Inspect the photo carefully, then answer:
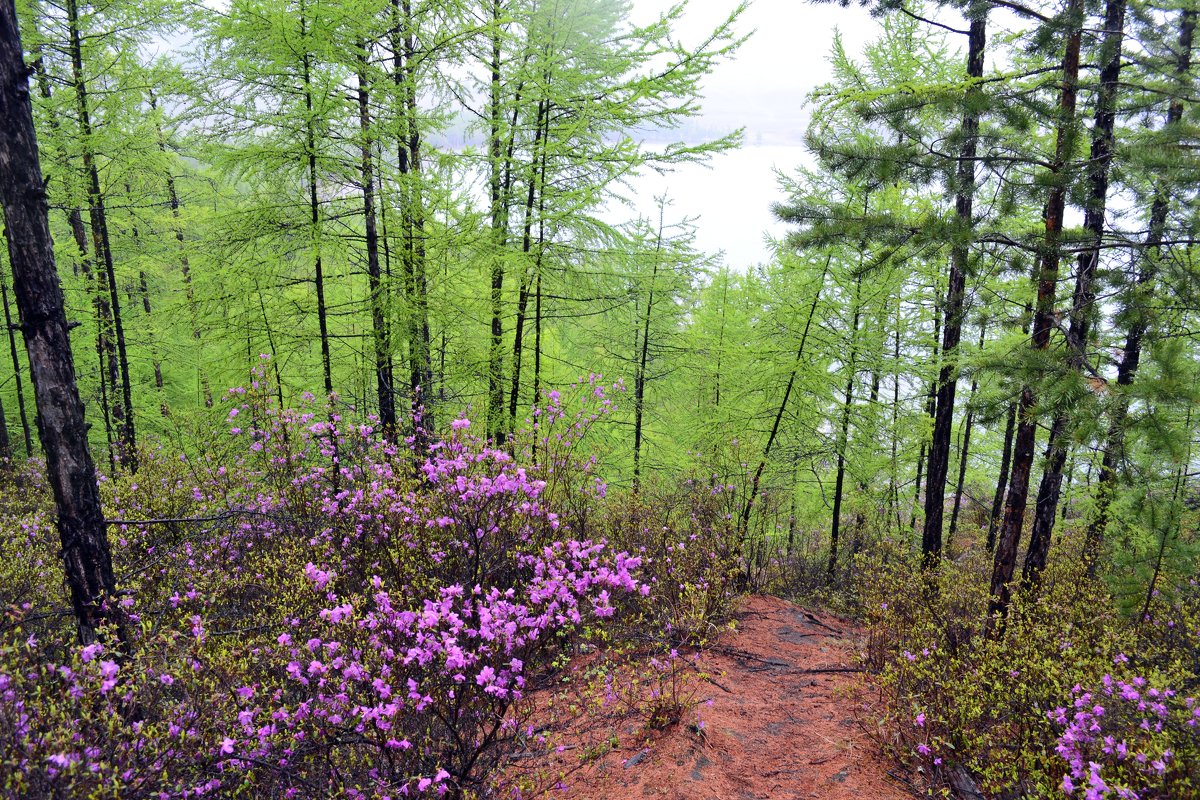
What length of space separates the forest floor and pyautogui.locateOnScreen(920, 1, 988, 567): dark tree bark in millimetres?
3659

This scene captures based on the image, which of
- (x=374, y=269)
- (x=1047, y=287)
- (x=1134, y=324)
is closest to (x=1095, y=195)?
(x=1047, y=287)

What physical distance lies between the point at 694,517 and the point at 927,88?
212 inches

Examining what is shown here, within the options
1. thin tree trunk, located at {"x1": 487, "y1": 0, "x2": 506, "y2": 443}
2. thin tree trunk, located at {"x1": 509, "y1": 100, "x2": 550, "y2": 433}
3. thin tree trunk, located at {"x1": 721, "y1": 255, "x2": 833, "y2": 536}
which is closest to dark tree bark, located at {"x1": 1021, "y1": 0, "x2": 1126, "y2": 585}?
thin tree trunk, located at {"x1": 721, "y1": 255, "x2": 833, "y2": 536}

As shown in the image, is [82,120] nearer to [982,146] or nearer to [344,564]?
[344,564]

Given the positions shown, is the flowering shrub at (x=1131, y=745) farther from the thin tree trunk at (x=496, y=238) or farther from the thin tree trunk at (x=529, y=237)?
the thin tree trunk at (x=496, y=238)

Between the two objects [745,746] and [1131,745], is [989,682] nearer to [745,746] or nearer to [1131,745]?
[1131,745]

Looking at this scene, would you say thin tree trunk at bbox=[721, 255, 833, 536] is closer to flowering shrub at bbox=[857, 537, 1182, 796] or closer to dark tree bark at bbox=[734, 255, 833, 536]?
dark tree bark at bbox=[734, 255, 833, 536]

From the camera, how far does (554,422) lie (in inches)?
283

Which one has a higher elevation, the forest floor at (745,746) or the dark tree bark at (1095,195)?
the dark tree bark at (1095,195)

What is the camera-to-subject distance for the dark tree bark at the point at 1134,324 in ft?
13.0

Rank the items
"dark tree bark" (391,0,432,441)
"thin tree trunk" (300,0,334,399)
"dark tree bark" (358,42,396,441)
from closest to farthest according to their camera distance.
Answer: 1. "thin tree trunk" (300,0,334,399)
2. "dark tree bark" (358,42,396,441)
3. "dark tree bark" (391,0,432,441)

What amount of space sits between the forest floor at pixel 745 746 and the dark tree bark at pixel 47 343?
3.58m

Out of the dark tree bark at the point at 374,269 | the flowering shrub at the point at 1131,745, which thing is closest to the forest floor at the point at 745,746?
the flowering shrub at the point at 1131,745

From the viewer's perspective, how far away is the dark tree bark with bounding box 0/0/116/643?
361 centimetres
